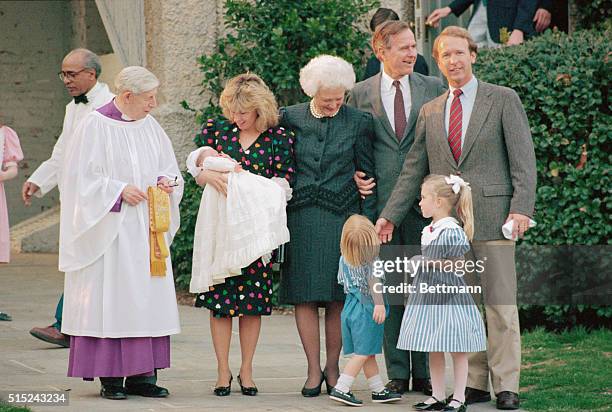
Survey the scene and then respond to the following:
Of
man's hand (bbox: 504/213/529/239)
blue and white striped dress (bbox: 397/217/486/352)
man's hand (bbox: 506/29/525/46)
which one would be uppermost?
man's hand (bbox: 506/29/525/46)

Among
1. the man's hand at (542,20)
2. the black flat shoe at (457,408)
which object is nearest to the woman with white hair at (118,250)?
the black flat shoe at (457,408)

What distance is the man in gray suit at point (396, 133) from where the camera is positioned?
22.9ft

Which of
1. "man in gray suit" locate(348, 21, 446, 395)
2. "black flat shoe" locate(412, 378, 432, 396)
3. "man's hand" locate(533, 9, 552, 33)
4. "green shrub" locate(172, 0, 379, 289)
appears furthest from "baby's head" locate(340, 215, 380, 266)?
"man's hand" locate(533, 9, 552, 33)

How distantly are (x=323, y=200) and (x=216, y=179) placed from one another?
1.96 feet

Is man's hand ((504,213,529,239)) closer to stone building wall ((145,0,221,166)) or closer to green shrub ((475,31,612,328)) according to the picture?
green shrub ((475,31,612,328))

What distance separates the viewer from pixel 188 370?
761 centimetres

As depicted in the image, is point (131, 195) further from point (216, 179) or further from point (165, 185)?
point (216, 179)

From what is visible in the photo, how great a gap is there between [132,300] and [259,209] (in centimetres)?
84

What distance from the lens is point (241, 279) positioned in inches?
269

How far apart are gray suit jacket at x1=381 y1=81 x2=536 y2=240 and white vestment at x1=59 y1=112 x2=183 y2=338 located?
5.29 ft

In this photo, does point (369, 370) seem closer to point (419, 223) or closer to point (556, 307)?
point (419, 223)

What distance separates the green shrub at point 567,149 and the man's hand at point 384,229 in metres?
2.21

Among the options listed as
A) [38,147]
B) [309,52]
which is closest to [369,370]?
[309,52]

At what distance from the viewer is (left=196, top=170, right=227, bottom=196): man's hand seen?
A: 683 centimetres
